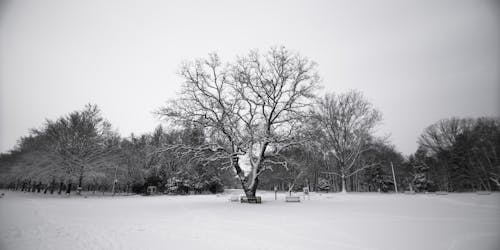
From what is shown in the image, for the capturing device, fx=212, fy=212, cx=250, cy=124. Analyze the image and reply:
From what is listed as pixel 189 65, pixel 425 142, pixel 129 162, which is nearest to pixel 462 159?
pixel 425 142

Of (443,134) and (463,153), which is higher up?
(443,134)

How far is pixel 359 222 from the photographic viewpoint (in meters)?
9.19

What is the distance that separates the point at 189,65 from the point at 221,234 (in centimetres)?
1567

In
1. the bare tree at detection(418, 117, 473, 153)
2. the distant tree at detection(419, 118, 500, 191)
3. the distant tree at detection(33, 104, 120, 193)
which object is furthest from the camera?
the bare tree at detection(418, 117, 473, 153)

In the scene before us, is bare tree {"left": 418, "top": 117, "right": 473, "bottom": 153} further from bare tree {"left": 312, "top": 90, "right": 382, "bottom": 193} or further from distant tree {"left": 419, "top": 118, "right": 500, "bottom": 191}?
bare tree {"left": 312, "top": 90, "right": 382, "bottom": 193}

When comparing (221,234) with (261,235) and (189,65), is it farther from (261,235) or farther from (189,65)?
(189,65)

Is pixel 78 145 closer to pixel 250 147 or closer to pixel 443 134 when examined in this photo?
pixel 250 147

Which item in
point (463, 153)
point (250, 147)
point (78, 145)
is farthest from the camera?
point (463, 153)

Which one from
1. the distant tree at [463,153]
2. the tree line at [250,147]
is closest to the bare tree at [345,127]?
the tree line at [250,147]

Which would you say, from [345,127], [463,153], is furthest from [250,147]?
[463,153]

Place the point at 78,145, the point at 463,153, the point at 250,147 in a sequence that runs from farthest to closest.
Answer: the point at 463,153 < the point at 78,145 < the point at 250,147

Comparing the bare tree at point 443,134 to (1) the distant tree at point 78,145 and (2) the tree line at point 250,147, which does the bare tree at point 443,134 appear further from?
(1) the distant tree at point 78,145

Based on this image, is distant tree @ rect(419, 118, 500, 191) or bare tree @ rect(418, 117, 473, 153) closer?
distant tree @ rect(419, 118, 500, 191)

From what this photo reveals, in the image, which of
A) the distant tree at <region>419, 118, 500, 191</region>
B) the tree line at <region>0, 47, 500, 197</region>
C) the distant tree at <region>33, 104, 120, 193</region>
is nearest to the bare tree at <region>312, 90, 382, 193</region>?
the tree line at <region>0, 47, 500, 197</region>
